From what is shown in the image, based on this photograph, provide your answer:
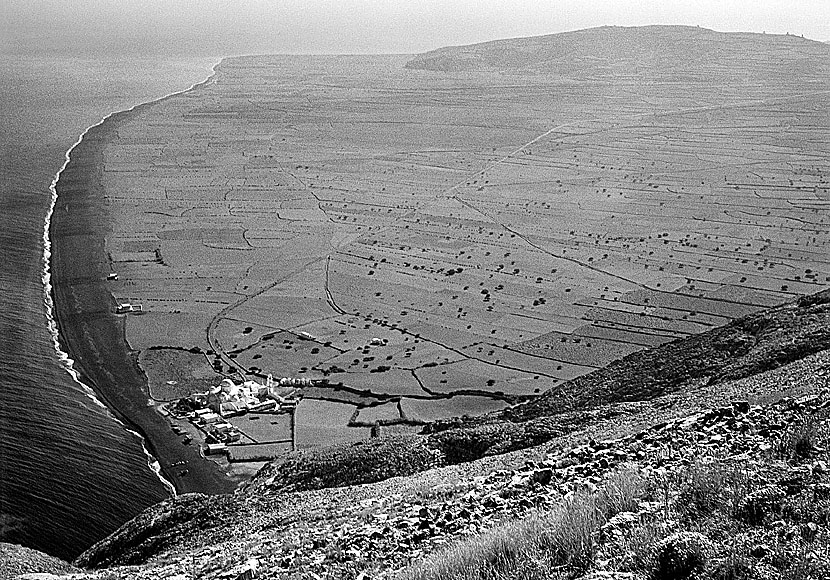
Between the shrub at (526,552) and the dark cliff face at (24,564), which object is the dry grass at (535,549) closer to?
the shrub at (526,552)

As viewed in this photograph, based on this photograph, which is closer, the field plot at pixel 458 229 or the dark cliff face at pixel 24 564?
the dark cliff face at pixel 24 564

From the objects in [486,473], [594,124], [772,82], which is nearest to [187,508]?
[486,473]

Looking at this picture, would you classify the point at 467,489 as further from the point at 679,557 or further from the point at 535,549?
the point at 679,557

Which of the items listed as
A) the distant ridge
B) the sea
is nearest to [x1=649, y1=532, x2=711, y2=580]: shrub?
the sea

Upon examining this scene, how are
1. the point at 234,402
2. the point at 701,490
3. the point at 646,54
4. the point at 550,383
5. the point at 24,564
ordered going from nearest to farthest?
the point at 701,490 < the point at 24,564 < the point at 234,402 < the point at 550,383 < the point at 646,54

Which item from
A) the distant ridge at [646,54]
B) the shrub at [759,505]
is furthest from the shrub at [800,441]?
the distant ridge at [646,54]

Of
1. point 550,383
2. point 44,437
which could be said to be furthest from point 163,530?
point 550,383

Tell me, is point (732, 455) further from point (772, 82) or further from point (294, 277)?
point (772, 82)
